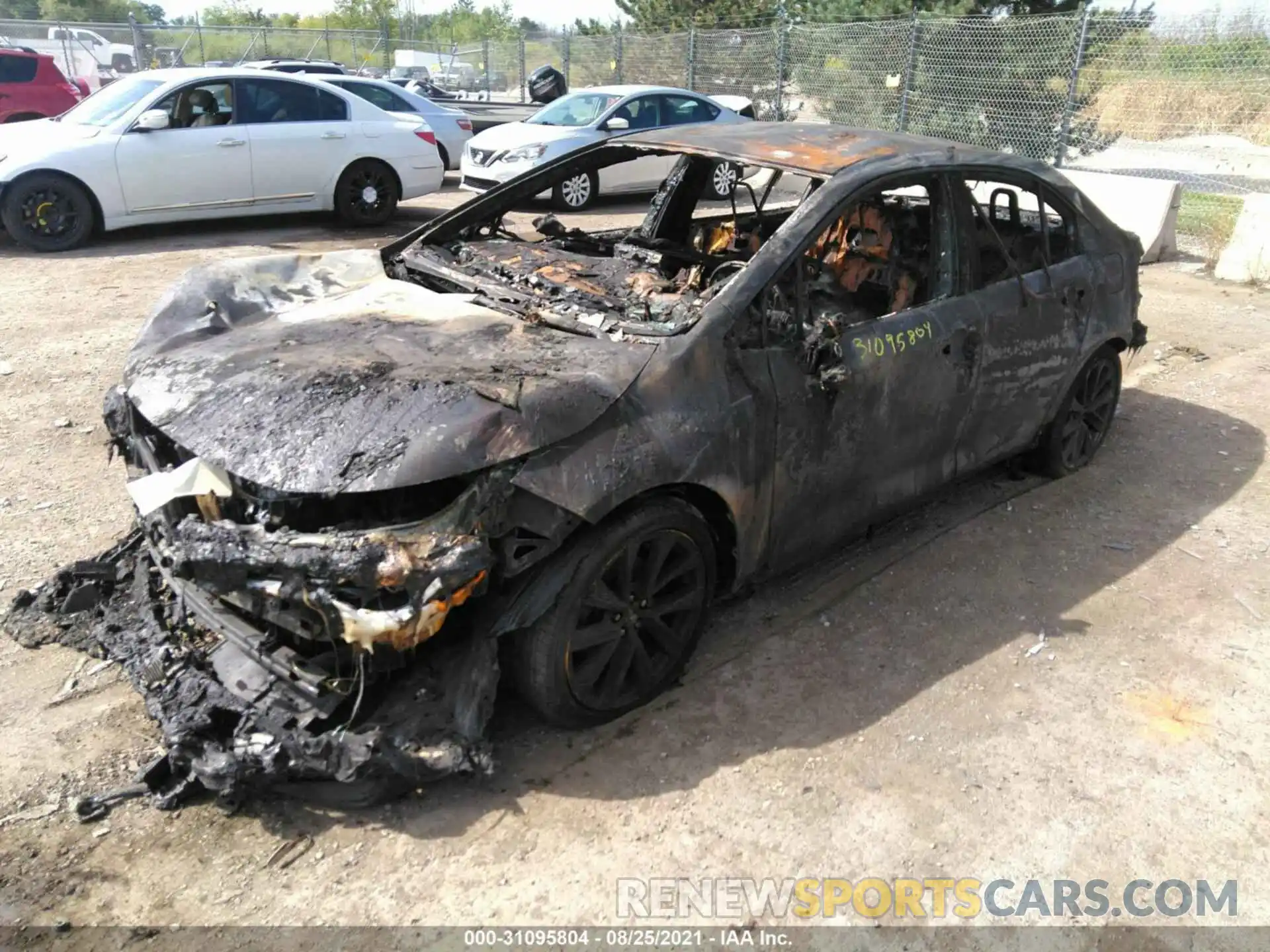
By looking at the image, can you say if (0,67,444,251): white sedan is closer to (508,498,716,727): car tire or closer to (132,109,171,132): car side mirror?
(132,109,171,132): car side mirror

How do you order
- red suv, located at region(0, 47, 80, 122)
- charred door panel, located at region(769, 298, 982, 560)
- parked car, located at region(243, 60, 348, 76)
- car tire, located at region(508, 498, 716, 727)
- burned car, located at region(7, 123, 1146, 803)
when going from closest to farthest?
burned car, located at region(7, 123, 1146, 803) < car tire, located at region(508, 498, 716, 727) < charred door panel, located at region(769, 298, 982, 560) < red suv, located at region(0, 47, 80, 122) < parked car, located at region(243, 60, 348, 76)

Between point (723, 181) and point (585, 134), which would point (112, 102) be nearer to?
point (585, 134)

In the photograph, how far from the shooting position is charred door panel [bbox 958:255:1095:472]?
4.09 meters

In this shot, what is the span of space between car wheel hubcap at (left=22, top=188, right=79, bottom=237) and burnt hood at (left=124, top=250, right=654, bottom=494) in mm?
6545

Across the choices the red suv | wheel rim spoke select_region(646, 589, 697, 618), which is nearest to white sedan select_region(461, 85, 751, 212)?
the red suv

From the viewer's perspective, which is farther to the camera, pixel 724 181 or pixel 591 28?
pixel 591 28

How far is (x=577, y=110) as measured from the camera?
40.6 ft

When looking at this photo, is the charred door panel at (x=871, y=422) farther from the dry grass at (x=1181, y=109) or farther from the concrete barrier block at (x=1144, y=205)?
the dry grass at (x=1181, y=109)

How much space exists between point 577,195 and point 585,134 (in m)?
0.81

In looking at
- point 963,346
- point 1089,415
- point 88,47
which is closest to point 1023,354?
point 963,346

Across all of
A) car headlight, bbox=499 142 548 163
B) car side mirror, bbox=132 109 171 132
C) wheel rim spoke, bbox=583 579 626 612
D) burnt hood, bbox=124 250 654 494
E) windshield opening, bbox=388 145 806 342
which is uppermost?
car side mirror, bbox=132 109 171 132

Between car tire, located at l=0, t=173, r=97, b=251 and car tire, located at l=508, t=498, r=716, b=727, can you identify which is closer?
car tire, located at l=508, t=498, r=716, b=727

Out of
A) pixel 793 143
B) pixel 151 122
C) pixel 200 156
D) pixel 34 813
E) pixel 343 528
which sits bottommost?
pixel 34 813

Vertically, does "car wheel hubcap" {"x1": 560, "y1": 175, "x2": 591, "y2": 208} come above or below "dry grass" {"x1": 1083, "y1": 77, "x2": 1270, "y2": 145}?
below
